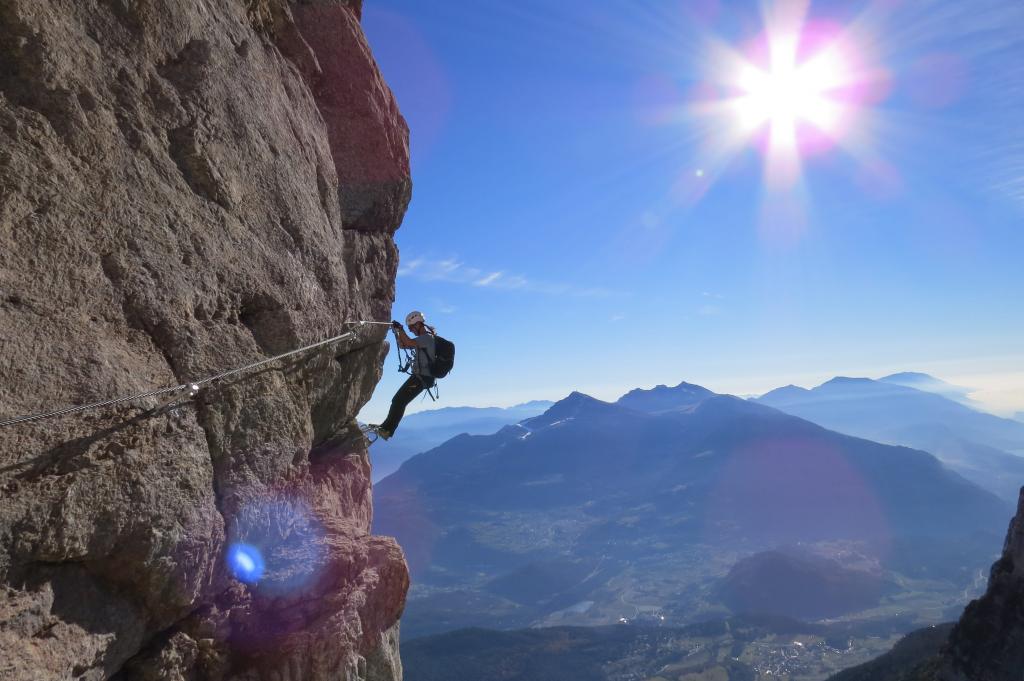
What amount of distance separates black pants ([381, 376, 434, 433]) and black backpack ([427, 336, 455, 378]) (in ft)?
0.95

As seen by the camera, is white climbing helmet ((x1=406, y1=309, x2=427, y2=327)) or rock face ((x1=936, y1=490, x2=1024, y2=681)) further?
rock face ((x1=936, y1=490, x2=1024, y2=681))

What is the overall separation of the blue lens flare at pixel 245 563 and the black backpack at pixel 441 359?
601cm

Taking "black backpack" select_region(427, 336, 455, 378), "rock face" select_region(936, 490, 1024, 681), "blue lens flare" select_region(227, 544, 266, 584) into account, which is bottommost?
"rock face" select_region(936, 490, 1024, 681)

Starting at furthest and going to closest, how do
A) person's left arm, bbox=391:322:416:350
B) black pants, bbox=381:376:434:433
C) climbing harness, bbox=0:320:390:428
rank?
1. black pants, bbox=381:376:434:433
2. person's left arm, bbox=391:322:416:350
3. climbing harness, bbox=0:320:390:428

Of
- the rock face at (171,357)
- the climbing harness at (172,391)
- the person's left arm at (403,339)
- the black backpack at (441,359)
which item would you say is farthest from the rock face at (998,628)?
the climbing harness at (172,391)

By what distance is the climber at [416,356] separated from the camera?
12766 mm

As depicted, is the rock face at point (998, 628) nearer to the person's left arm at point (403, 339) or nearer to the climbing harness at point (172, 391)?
the person's left arm at point (403, 339)

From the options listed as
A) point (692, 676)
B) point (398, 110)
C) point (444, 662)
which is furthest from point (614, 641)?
point (398, 110)

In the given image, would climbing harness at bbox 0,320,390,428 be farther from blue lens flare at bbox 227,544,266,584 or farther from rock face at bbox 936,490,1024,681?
rock face at bbox 936,490,1024,681

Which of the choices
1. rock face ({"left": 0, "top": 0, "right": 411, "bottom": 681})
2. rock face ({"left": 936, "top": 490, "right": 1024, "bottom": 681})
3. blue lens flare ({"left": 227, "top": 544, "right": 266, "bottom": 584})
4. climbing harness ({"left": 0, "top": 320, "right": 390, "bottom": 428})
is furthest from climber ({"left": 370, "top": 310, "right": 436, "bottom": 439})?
rock face ({"left": 936, "top": 490, "right": 1024, "bottom": 681})

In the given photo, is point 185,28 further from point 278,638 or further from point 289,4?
point 278,638

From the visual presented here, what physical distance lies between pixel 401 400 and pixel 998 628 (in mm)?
48129

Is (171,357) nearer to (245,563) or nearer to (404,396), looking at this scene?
(245,563)

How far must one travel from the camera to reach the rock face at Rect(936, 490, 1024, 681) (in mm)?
39562
